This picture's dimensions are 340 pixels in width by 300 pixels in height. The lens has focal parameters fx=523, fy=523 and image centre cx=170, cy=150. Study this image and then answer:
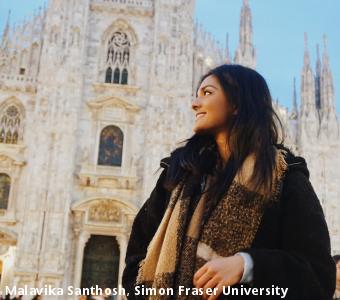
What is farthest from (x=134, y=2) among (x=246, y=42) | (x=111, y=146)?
(x=111, y=146)

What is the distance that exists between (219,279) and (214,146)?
513mm

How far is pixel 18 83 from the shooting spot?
58.5ft

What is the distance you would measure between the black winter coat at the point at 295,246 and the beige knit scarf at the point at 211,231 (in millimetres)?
36

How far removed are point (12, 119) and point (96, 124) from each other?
9.19ft

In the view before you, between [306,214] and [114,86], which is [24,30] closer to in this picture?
[114,86]

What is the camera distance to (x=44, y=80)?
17.7 meters

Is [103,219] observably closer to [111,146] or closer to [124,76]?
[111,146]

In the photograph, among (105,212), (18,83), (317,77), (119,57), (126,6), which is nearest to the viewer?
(105,212)

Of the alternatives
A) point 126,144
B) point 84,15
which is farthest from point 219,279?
point 84,15

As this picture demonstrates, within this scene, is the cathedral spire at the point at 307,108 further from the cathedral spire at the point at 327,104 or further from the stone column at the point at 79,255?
the stone column at the point at 79,255

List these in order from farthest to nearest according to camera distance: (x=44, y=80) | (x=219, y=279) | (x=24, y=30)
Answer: (x=24, y=30) → (x=44, y=80) → (x=219, y=279)

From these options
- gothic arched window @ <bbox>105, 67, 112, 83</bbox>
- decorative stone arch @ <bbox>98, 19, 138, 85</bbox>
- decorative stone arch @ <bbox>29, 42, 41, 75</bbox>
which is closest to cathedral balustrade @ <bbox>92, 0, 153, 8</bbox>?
decorative stone arch @ <bbox>98, 19, 138, 85</bbox>

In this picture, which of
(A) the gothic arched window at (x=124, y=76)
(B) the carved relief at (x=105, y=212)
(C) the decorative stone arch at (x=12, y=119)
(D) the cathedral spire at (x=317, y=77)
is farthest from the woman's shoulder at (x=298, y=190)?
(D) the cathedral spire at (x=317, y=77)

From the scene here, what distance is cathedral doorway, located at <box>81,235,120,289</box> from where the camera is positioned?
1667 centimetres
